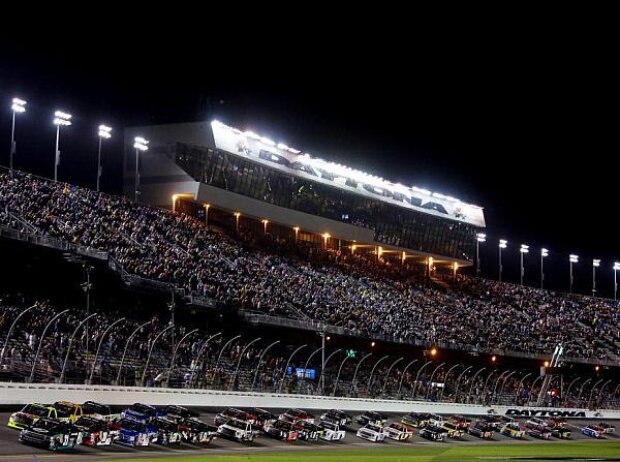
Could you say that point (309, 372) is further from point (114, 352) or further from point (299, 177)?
point (299, 177)

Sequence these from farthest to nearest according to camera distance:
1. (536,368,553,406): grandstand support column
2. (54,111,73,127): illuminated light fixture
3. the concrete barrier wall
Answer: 1. (536,368,553,406): grandstand support column
2. (54,111,73,127): illuminated light fixture
3. the concrete barrier wall

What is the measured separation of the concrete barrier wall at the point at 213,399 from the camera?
5225 centimetres

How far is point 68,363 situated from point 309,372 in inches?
1084

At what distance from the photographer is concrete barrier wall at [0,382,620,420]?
5225 centimetres

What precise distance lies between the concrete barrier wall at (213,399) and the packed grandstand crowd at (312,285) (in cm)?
839

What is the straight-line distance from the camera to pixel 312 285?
9425cm

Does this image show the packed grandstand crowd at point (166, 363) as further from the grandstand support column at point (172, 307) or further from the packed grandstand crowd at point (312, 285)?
the packed grandstand crowd at point (312, 285)

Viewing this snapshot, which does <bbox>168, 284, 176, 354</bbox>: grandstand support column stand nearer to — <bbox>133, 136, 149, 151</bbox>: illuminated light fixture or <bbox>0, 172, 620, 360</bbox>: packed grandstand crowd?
<bbox>0, 172, 620, 360</bbox>: packed grandstand crowd

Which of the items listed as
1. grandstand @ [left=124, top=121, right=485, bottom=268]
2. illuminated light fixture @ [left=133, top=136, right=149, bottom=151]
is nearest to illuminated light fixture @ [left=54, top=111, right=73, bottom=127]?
illuminated light fixture @ [left=133, top=136, right=149, bottom=151]

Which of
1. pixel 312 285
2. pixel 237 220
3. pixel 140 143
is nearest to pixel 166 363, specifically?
pixel 140 143

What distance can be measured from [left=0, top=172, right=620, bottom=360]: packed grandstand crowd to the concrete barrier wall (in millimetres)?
8388

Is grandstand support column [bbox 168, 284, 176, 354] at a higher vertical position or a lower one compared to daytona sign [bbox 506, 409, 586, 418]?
higher

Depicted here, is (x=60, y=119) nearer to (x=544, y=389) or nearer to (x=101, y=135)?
(x=101, y=135)

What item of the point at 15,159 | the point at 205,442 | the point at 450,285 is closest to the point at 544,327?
the point at 450,285
